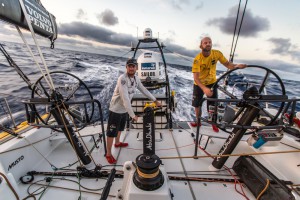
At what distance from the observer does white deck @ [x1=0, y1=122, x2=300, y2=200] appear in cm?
203

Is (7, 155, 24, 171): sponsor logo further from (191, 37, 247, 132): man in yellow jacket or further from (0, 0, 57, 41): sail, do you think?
(191, 37, 247, 132): man in yellow jacket

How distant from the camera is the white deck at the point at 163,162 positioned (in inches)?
79.9

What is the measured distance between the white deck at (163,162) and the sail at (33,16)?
1.49 meters

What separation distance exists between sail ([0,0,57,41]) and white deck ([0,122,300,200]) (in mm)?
1487

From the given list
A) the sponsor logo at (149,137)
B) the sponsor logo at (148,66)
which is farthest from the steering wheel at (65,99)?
the sponsor logo at (148,66)

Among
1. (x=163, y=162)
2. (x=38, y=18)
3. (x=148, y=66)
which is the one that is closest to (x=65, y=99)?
(x=38, y=18)

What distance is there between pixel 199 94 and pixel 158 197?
2377 mm

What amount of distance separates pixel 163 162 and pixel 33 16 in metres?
2.58

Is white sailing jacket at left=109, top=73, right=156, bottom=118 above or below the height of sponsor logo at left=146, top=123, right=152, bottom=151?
above

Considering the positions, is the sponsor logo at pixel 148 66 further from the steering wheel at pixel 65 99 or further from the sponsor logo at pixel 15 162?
the sponsor logo at pixel 15 162

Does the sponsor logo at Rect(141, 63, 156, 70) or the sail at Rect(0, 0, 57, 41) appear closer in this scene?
the sail at Rect(0, 0, 57, 41)

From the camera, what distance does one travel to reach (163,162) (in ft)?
8.80

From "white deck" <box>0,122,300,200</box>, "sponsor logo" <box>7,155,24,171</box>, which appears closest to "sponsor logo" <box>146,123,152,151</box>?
"white deck" <box>0,122,300,200</box>

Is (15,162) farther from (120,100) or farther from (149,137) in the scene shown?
(149,137)
